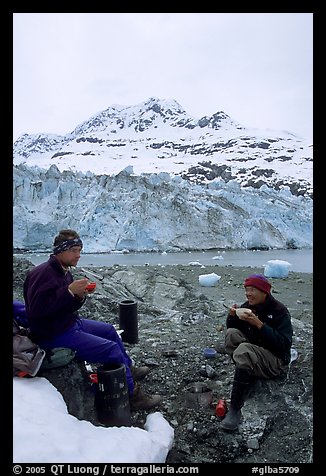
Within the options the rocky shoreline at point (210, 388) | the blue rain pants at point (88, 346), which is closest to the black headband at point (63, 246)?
the blue rain pants at point (88, 346)

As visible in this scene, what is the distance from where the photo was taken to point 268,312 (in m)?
2.78

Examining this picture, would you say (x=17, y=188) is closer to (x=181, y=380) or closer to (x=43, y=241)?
(x=43, y=241)

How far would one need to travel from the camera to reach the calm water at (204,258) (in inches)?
717

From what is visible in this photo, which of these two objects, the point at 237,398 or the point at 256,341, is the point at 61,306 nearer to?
the point at 237,398

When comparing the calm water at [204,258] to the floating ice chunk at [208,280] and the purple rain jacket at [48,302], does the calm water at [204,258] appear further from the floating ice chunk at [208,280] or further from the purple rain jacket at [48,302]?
the purple rain jacket at [48,302]

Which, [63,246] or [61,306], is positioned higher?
[63,246]

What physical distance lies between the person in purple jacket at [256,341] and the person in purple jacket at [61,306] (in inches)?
28.8

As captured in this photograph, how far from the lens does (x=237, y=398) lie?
2.58 meters

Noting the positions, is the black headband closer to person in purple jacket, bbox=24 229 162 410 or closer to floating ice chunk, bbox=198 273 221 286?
person in purple jacket, bbox=24 229 162 410

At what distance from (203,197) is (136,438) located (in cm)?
2460

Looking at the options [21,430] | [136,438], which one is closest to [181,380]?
[136,438]

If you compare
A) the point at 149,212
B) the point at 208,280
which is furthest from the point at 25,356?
the point at 149,212

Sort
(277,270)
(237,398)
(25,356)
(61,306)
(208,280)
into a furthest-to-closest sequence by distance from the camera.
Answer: (277,270) → (208,280) → (237,398) → (61,306) → (25,356)

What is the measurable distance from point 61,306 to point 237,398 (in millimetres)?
1305
